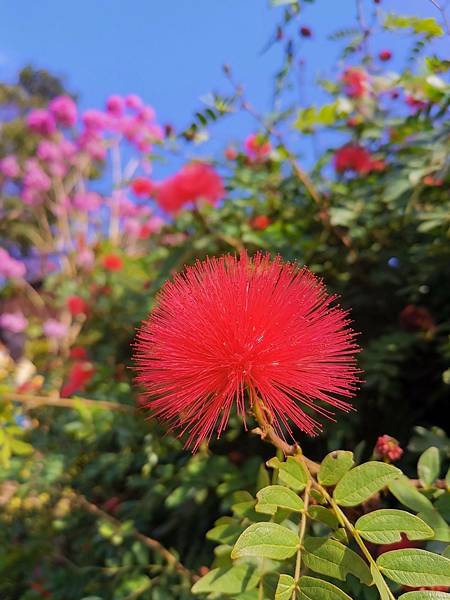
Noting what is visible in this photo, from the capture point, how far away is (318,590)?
2.12ft

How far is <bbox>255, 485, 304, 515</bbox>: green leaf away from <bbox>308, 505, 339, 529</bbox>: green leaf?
2cm

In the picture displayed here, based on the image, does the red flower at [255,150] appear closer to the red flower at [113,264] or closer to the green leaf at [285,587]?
the red flower at [113,264]

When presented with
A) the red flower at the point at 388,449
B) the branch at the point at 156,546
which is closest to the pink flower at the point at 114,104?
the branch at the point at 156,546

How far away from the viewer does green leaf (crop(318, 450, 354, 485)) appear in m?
0.75

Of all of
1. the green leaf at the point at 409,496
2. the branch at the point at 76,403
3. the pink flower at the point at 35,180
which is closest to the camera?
the green leaf at the point at 409,496

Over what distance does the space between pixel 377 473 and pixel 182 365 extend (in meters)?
0.30

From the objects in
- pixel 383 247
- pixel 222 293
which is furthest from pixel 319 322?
pixel 383 247

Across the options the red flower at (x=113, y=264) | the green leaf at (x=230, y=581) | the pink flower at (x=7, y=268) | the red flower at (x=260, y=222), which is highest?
the pink flower at (x=7, y=268)

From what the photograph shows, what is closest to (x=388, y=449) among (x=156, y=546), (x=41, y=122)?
(x=156, y=546)

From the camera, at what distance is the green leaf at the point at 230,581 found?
2.86ft

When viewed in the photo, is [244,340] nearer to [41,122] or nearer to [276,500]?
[276,500]

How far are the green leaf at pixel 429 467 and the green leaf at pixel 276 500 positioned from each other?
312 millimetres

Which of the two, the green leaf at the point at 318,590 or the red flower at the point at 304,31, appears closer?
the green leaf at the point at 318,590

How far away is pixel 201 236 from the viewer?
6.30 ft
